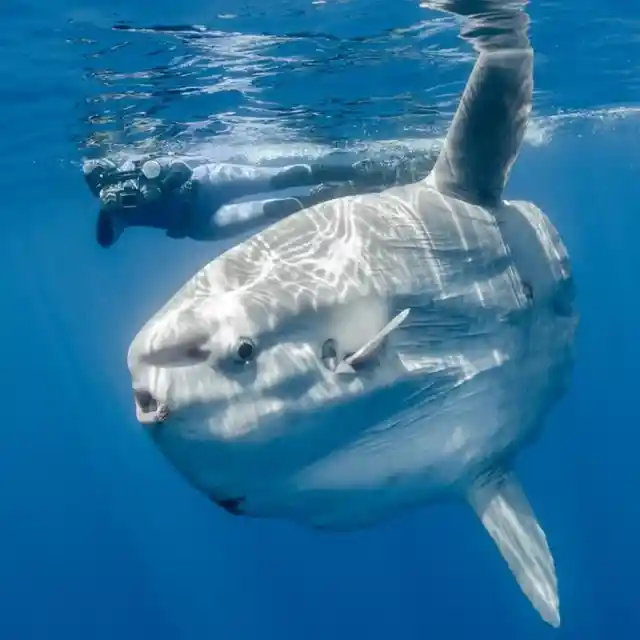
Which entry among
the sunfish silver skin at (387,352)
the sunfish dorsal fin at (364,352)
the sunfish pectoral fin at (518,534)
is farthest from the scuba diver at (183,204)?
the sunfish dorsal fin at (364,352)

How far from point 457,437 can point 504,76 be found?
2017 mm

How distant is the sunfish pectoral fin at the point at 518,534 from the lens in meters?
4.40

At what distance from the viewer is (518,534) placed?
4.65 m

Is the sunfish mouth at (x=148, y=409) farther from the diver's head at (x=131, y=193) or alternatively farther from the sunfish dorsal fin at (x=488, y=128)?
the diver's head at (x=131, y=193)

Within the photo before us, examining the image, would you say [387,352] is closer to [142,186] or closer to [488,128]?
[488,128]

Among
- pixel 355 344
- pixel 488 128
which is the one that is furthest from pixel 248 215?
pixel 355 344

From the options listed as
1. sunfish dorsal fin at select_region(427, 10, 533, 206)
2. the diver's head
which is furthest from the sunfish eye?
the diver's head

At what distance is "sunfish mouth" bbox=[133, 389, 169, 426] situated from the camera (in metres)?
2.54

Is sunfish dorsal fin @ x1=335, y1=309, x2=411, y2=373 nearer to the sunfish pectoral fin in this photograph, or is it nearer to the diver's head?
the sunfish pectoral fin

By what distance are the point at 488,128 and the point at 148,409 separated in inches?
107

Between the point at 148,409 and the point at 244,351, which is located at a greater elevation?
the point at 244,351

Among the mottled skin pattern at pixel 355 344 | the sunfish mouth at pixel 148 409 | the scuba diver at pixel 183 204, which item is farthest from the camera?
the scuba diver at pixel 183 204

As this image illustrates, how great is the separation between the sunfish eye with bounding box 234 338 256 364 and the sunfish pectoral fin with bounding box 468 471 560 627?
7.23 ft

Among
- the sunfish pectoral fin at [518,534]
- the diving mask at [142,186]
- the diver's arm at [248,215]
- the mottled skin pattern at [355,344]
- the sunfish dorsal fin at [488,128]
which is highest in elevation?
the sunfish dorsal fin at [488,128]
